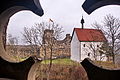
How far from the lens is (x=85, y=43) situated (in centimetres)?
2402

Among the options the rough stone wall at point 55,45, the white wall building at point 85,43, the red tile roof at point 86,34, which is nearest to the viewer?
the rough stone wall at point 55,45

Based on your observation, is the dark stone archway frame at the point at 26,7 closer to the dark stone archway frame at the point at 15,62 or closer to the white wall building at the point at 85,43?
the dark stone archway frame at the point at 15,62

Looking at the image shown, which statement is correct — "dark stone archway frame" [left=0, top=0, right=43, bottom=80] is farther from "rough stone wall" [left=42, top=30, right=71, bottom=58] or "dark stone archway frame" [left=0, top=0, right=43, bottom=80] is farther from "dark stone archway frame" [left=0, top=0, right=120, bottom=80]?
"rough stone wall" [left=42, top=30, right=71, bottom=58]

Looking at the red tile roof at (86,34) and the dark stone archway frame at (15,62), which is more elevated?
the red tile roof at (86,34)

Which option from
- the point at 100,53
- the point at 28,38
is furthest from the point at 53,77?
the point at 100,53

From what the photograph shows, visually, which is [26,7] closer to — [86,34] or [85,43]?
[85,43]

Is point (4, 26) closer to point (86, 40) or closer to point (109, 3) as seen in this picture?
point (109, 3)

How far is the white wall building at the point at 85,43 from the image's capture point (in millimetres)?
19750

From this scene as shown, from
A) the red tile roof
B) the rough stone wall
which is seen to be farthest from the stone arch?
the red tile roof

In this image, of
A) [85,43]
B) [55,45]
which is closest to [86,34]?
[85,43]

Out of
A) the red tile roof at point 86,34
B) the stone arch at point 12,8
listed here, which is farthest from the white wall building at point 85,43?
the stone arch at point 12,8

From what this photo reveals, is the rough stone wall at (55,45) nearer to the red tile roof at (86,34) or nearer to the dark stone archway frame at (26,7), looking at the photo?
the red tile roof at (86,34)

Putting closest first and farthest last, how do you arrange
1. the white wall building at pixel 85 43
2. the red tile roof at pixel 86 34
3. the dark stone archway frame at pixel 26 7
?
the dark stone archway frame at pixel 26 7 → the white wall building at pixel 85 43 → the red tile roof at pixel 86 34

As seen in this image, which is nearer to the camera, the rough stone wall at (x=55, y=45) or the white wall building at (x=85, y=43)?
the rough stone wall at (x=55, y=45)
